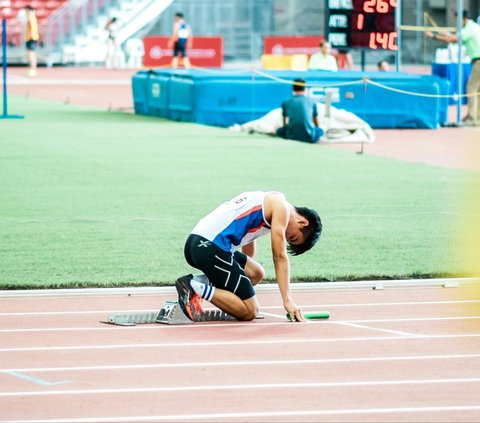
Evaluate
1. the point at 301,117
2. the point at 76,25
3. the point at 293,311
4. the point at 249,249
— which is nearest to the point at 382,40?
the point at 301,117

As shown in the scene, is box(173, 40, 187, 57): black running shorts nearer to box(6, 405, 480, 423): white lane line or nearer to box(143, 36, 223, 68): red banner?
box(143, 36, 223, 68): red banner

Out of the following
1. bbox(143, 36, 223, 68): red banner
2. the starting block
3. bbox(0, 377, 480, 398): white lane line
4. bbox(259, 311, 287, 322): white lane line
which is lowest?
bbox(143, 36, 223, 68): red banner

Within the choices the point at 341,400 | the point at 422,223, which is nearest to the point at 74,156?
the point at 422,223

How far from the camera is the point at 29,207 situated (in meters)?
15.1

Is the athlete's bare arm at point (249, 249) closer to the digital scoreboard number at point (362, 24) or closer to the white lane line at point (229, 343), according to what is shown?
the white lane line at point (229, 343)

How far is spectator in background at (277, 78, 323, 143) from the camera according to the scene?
76.8 ft

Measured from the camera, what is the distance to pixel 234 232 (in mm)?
8953

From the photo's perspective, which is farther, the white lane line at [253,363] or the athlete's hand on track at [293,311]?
the athlete's hand on track at [293,311]

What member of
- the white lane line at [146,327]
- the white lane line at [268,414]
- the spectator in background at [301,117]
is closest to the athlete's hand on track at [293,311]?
the white lane line at [146,327]

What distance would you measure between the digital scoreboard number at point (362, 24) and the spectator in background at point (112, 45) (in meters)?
23.6

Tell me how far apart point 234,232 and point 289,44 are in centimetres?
4481

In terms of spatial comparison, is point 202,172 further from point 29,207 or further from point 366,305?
point 366,305

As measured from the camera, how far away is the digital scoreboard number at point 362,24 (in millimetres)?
28328

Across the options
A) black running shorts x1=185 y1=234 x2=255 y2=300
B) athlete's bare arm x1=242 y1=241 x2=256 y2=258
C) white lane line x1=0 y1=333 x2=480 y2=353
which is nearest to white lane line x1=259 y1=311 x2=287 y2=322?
black running shorts x1=185 y1=234 x2=255 y2=300
